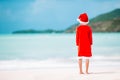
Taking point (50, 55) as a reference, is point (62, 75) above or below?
below

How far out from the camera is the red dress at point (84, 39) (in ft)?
15.9

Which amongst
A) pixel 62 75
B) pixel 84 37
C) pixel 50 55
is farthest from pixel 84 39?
pixel 50 55

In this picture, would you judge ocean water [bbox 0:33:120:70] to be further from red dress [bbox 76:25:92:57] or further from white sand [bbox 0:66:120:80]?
red dress [bbox 76:25:92:57]

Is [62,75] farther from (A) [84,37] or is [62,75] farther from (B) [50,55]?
(B) [50,55]

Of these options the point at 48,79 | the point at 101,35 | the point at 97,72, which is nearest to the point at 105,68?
the point at 97,72

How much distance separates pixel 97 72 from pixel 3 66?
5.31 ft

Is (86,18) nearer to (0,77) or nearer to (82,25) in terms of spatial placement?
(82,25)

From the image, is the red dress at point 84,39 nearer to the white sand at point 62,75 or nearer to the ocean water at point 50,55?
the white sand at point 62,75

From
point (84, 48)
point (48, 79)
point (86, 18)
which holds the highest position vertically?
point (86, 18)

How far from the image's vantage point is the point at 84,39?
15.9ft

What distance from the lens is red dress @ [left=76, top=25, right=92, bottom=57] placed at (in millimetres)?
4832

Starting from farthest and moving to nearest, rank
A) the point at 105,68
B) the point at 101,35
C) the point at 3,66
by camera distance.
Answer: the point at 101,35 → the point at 3,66 → the point at 105,68

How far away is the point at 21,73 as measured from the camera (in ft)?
16.2

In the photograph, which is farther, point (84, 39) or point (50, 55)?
point (50, 55)
